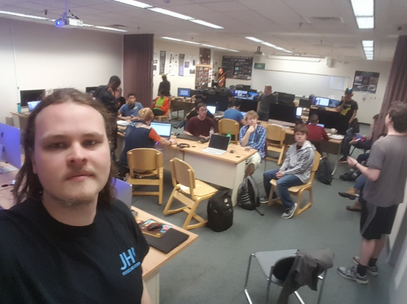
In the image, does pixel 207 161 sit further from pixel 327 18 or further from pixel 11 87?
pixel 11 87

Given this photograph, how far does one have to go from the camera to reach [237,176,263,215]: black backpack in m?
3.73

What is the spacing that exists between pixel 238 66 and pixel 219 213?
40.6ft

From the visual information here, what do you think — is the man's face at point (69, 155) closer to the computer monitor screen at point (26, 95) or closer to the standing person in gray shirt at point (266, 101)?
the computer monitor screen at point (26, 95)

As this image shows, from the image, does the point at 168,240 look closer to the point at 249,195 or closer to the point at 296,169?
the point at 249,195

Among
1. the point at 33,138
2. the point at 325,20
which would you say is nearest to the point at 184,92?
the point at 325,20

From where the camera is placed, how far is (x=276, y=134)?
5625 mm

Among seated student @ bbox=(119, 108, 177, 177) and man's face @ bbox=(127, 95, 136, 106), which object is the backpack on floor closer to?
seated student @ bbox=(119, 108, 177, 177)

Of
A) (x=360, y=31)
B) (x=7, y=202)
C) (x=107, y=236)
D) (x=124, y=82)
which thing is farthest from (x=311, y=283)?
(x=124, y=82)

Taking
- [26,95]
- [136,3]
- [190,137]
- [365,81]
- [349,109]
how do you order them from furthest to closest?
[365,81] → [349,109] → [26,95] → [190,137] → [136,3]

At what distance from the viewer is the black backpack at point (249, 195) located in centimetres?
373

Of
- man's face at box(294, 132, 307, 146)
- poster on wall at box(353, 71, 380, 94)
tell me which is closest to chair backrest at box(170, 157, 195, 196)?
man's face at box(294, 132, 307, 146)

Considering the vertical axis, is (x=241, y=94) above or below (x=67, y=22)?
below

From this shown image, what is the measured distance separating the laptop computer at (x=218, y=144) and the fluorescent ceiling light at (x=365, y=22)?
102 inches

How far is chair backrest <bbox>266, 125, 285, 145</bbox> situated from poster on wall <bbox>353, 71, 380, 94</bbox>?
8198 millimetres
